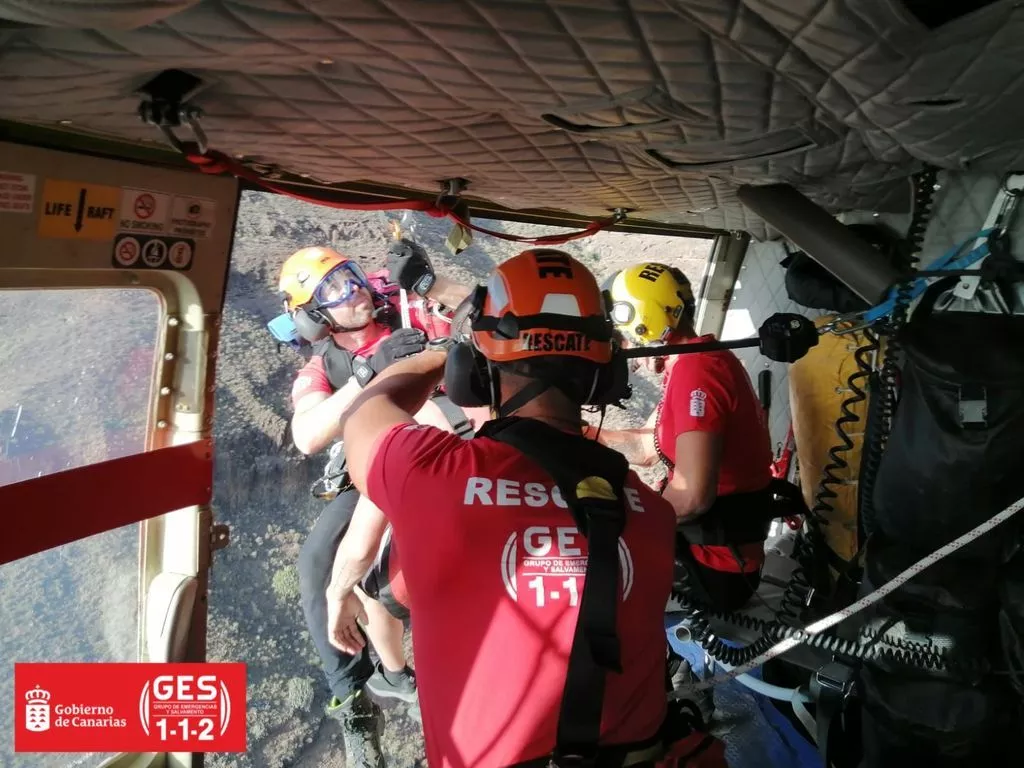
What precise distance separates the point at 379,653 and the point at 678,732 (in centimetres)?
194

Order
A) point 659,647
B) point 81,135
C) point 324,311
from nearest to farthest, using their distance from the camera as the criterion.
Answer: point 81,135 → point 659,647 → point 324,311

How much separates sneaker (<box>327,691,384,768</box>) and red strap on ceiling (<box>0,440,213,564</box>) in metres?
1.77

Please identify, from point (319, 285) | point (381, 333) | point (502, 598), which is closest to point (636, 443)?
point (381, 333)

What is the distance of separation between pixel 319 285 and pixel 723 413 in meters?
1.90

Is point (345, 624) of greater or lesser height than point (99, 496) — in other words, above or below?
below

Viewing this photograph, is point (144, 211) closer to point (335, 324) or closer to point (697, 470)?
point (335, 324)

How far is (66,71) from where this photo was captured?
3.40ft

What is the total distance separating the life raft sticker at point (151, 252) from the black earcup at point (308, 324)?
4.60 ft

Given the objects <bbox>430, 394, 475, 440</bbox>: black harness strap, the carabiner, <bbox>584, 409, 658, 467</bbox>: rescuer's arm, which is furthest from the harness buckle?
<bbox>430, 394, 475, 440</bbox>: black harness strap

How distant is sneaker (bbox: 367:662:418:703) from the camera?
3.28 meters

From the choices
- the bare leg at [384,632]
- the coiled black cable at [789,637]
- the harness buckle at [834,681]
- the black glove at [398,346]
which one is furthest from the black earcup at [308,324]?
the harness buckle at [834,681]

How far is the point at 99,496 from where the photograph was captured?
5.04 feet

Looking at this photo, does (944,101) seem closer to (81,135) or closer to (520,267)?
(520,267)

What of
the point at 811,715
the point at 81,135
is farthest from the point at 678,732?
the point at 81,135
